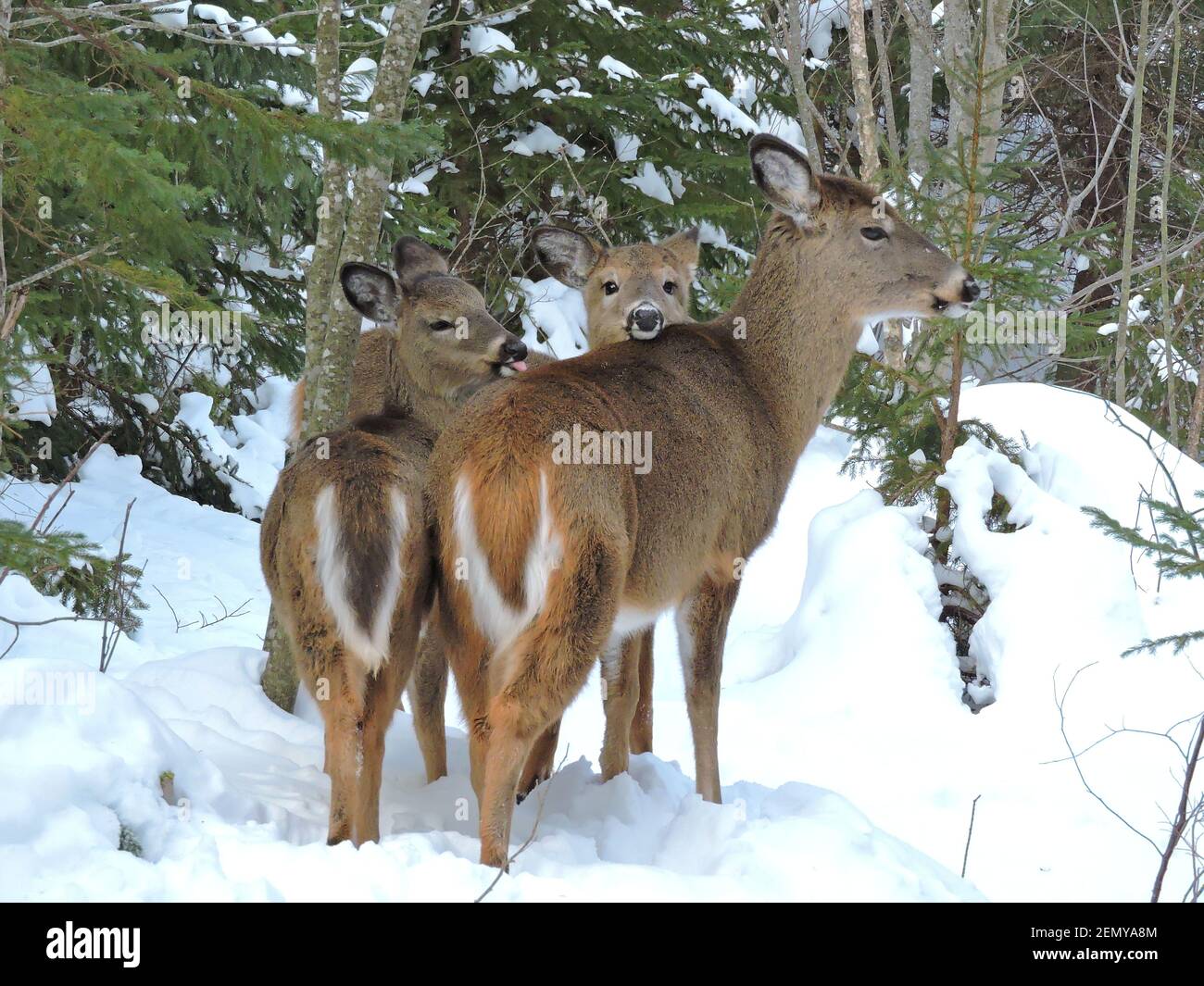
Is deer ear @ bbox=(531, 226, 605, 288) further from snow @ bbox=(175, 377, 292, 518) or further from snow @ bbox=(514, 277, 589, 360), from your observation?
snow @ bbox=(514, 277, 589, 360)

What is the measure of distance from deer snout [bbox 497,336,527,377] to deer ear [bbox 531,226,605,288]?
146 centimetres

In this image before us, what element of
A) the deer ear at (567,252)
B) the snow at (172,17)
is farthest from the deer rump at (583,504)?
the snow at (172,17)

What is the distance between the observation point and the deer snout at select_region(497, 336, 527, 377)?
21.7ft

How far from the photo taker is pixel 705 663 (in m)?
5.59

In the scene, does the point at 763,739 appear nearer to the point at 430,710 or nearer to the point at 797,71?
the point at 430,710

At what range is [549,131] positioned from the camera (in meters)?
14.4

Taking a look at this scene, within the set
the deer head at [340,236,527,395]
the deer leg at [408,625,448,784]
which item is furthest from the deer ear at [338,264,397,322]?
the deer leg at [408,625,448,784]

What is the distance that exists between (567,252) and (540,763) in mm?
3586

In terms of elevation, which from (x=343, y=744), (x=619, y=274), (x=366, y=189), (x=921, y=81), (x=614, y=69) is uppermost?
(x=921, y=81)

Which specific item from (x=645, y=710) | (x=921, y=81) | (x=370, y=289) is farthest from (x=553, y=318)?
(x=645, y=710)

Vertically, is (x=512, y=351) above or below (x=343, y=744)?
above

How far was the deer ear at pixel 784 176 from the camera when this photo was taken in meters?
5.98
